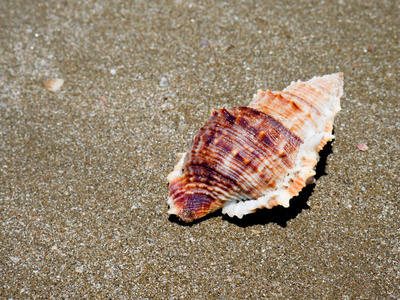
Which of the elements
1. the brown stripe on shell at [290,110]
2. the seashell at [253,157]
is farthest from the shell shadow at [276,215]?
the brown stripe on shell at [290,110]

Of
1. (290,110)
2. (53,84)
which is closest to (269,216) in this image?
(290,110)

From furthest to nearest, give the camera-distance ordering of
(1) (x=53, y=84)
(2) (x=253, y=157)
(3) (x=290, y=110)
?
(1) (x=53, y=84) < (3) (x=290, y=110) < (2) (x=253, y=157)

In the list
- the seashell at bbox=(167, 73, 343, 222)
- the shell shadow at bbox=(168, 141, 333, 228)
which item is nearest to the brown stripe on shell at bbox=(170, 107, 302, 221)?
the seashell at bbox=(167, 73, 343, 222)

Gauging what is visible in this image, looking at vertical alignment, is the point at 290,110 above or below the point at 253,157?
above

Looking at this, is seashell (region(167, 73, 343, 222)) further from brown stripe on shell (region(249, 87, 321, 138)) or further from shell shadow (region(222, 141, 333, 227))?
shell shadow (region(222, 141, 333, 227))

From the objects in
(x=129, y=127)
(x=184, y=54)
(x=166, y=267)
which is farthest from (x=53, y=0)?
(x=166, y=267)

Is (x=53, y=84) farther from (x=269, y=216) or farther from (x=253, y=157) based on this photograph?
(x=269, y=216)

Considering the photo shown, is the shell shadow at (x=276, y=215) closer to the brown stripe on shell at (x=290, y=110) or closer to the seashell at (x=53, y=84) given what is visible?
the brown stripe on shell at (x=290, y=110)

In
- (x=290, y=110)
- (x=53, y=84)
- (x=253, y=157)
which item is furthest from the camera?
(x=53, y=84)
